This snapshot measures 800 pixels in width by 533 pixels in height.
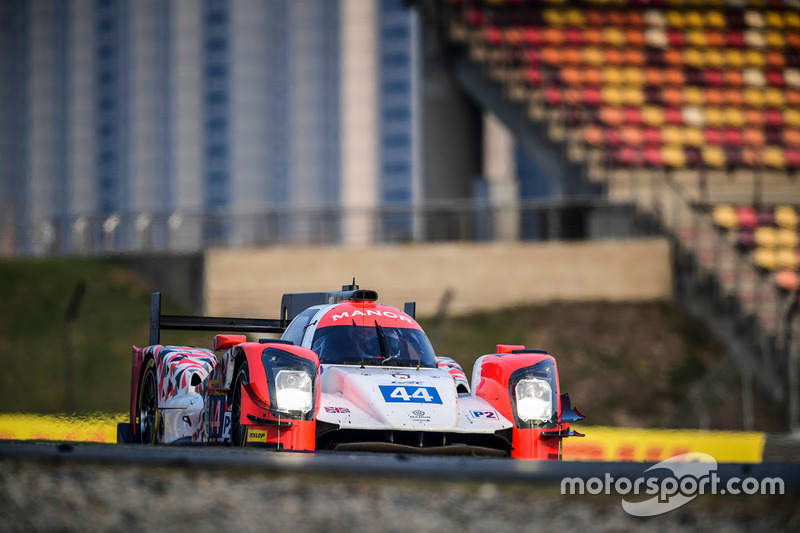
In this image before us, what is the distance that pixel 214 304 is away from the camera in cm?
2739

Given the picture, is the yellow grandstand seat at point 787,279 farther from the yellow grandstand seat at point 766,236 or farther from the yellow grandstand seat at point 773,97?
the yellow grandstand seat at point 773,97

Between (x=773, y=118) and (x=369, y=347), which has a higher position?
(x=773, y=118)

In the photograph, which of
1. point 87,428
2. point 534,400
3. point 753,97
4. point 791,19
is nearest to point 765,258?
point 753,97

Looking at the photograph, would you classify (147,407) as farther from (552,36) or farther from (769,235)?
(552,36)

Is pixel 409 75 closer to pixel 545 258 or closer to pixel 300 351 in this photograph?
pixel 545 258

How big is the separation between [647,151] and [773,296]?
6419 millimetres

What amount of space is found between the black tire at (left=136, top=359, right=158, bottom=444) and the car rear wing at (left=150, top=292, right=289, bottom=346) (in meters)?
0.44

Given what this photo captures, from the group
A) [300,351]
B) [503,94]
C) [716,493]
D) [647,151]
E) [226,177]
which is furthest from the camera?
[226,177]

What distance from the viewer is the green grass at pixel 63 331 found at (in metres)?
24.5

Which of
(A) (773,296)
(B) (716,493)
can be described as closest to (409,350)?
(B) (716,493)

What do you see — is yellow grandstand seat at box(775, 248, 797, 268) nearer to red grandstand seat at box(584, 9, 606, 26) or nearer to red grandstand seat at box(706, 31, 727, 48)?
red grandstand seat at box(706, 31, 727, 48)

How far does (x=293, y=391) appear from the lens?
8.45 metres

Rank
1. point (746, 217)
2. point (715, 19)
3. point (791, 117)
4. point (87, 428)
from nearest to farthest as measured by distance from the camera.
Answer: point (87, 428)
point (746, 217)
point (791, 117)
point (715, 19)

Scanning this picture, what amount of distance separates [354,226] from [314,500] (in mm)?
25053
